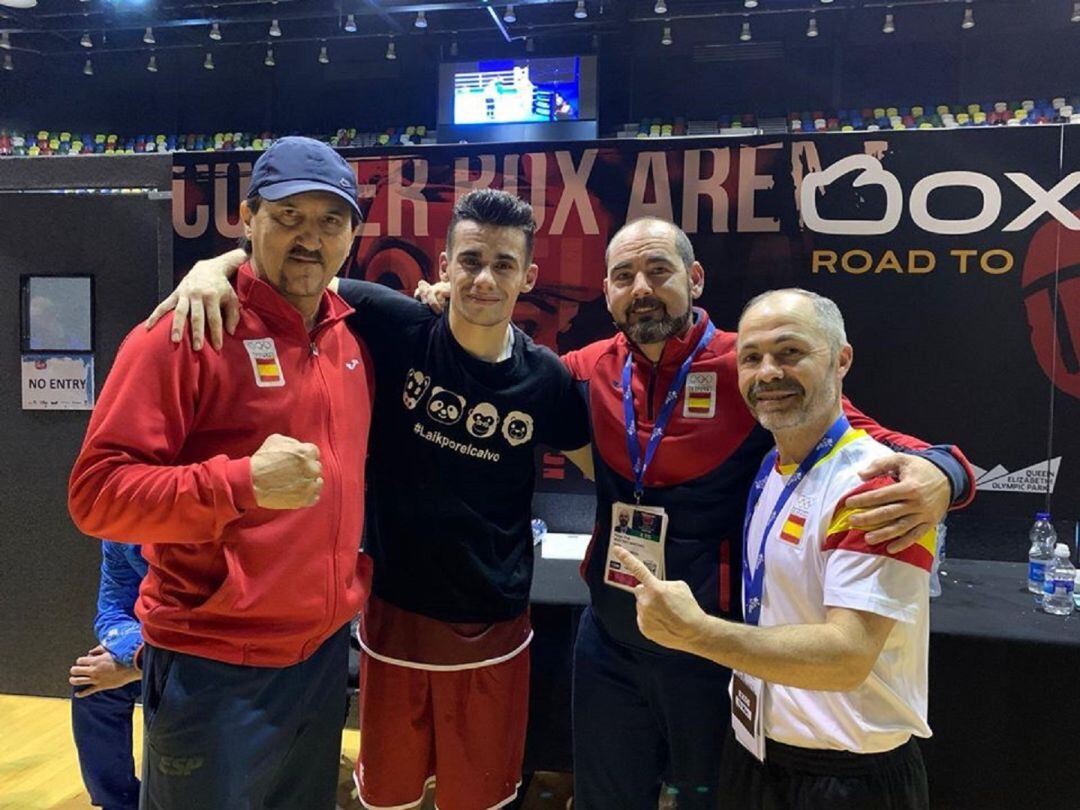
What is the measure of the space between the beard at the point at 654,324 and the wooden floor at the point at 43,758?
207 centimetres

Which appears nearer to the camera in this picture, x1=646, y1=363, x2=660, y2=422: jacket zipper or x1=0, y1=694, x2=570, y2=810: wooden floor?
x1=646, y1=363, x2=660, y2=422: jacket zipper

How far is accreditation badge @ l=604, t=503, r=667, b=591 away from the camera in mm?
1706

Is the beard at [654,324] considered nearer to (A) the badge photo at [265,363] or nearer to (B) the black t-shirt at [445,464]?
(B) the black t-shirt at [445,464]

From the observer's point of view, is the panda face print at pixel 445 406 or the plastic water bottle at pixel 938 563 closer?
the panda face print at pixel 445 406

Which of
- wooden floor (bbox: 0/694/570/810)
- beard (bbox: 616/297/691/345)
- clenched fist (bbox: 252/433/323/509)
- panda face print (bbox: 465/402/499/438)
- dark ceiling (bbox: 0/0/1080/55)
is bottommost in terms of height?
wooden floor (bbox: 0/694/570/810)

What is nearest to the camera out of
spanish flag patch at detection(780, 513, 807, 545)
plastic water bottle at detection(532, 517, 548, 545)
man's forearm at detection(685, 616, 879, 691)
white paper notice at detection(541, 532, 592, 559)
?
man's forearm at detection(685, 616, 879, 691)

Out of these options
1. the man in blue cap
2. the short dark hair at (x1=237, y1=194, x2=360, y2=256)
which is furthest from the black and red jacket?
the short dark hair at (x1=237, y1=194, x2=360, y2=256)

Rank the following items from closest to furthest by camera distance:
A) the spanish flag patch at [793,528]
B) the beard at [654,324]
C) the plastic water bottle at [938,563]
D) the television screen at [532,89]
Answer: the spanish flag patch at [793,528]
the beard at [654,324]
the plastic water bottle at [938,563]
the television screen at [532,89]

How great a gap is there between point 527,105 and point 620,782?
566 centimetres

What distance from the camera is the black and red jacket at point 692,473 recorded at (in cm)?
169

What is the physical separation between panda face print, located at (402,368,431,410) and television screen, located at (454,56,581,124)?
16.4 feet

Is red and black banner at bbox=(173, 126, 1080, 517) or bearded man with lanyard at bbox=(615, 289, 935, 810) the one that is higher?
red and black banner at bbox=(173, 126, 1080, 517)

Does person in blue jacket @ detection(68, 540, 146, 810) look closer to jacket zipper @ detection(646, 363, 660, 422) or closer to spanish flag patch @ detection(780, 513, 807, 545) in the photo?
jacket zipper @ detection(646, 363, 660, 422)

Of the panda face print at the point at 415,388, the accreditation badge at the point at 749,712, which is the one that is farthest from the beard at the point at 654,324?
the accreditation badge at the point at 749,712
